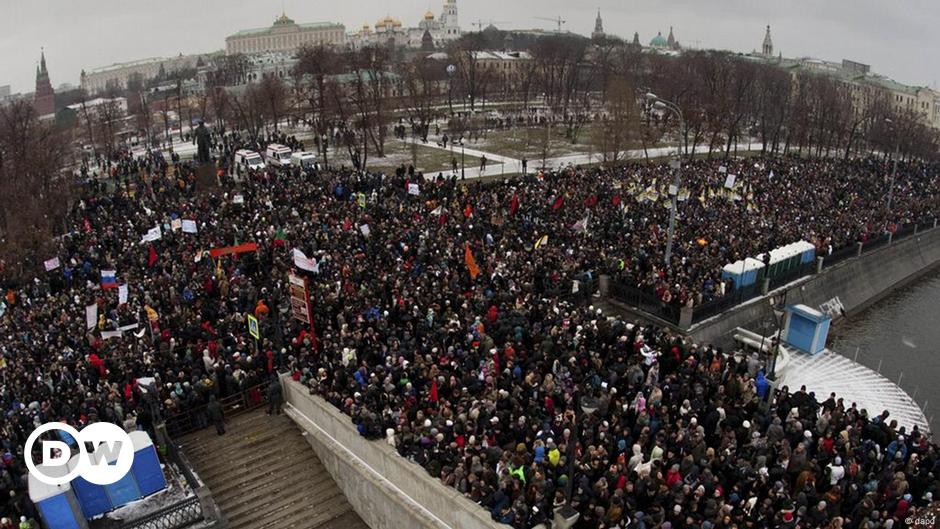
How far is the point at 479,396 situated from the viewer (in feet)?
44.5

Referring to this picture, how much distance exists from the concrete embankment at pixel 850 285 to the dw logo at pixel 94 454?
15.5m

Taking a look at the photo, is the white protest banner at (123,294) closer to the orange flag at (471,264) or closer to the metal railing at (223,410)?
the metal railing at (223,410)

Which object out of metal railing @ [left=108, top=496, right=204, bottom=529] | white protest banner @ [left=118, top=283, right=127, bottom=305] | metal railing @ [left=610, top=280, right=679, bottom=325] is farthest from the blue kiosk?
A: white protest banner @ [left=118, top=283, right=127, bottom=305]

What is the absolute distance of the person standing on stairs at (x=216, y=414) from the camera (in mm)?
14383

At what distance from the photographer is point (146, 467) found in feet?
40.8

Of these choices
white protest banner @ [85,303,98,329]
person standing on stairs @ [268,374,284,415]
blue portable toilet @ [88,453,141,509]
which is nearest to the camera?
blue portable toilet @ [88,453,141,509]

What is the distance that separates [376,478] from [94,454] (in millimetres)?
5220

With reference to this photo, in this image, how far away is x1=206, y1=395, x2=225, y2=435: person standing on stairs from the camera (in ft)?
47.2

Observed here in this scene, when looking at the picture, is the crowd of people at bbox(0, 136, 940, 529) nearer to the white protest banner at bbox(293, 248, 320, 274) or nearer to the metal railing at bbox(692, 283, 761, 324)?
the metal railing at bbox(692, 283, 761, 324)

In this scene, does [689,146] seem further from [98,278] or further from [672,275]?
[98,278]

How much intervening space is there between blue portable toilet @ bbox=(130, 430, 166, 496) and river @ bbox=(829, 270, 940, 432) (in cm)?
2022

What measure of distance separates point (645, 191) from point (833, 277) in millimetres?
8693

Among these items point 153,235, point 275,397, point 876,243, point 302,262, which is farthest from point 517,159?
point 275,397

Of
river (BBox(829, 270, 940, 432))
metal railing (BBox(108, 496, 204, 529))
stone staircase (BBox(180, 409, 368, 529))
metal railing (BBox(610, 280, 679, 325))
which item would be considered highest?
metal railing (BBox(610, 280, 679, 325))
